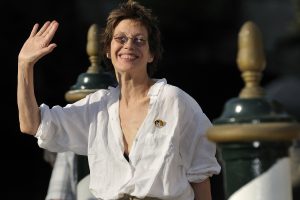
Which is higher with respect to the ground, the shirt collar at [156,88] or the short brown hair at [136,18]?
the short brown hair at [136,18]

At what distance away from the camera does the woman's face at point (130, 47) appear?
3.95 meters

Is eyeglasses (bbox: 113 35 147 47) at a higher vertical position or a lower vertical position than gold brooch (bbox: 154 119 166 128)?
higher

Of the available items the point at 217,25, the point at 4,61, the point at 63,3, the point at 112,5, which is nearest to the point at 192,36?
the point at 217,25

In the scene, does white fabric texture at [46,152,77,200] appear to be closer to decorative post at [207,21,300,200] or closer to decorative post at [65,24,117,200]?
decorative post at [65,24,117,200]

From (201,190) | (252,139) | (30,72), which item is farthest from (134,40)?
(252,139)

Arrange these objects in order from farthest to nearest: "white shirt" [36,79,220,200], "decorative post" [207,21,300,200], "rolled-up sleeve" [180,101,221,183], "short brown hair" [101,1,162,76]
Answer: "short brown hair" [101,1,162,76]
"rolled-up sleeve" [180,101,221,183]
"white shirt" [36,79,220,200]
"decorative post" [207,21,300,200]

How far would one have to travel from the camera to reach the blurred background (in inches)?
495

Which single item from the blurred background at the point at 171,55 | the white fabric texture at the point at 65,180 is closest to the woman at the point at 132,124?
the white fabric texture at the point at 65,180

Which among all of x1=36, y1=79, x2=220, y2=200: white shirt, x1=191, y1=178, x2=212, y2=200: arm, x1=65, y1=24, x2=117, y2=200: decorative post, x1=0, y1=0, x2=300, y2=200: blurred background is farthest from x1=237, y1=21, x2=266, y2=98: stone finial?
x1=0, y1=0, x2=300, y2=200: blurred background

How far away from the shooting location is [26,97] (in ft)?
13.0

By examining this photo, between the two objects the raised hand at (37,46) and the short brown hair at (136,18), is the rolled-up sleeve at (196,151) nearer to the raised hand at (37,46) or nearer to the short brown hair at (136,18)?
the short brown hair at (136,18)

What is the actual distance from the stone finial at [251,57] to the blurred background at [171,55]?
24.3 feet

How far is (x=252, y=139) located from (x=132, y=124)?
2.87 feet

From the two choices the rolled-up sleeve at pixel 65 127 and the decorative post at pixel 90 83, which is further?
the decorative post at pixel 90 83
